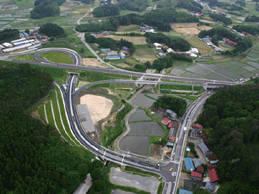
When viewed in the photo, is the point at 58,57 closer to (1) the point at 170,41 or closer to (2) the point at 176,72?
(2) the point at 176,72

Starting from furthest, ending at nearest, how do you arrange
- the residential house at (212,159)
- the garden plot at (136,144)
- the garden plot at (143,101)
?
the garden plot at (143,101) → the garden plot at (136,144) → the residential house at (212,159)

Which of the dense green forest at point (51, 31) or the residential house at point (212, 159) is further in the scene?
the dense green forest at point (51, 31)

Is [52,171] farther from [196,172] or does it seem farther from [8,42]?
[8,42]

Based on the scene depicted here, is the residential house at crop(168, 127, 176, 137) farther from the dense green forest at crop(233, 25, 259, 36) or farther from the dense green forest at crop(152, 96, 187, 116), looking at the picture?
the dense green forest at crop(233, 25, 259, 36)

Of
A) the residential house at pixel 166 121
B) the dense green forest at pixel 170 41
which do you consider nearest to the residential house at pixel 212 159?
the residential house at pixel 166 121

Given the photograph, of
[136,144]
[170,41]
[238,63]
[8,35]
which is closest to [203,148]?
[136,144]

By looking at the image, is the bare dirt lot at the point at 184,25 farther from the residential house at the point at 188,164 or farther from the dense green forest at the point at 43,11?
the residential house at the point at 188,164

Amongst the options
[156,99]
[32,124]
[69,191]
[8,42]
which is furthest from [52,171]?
[8,42]
